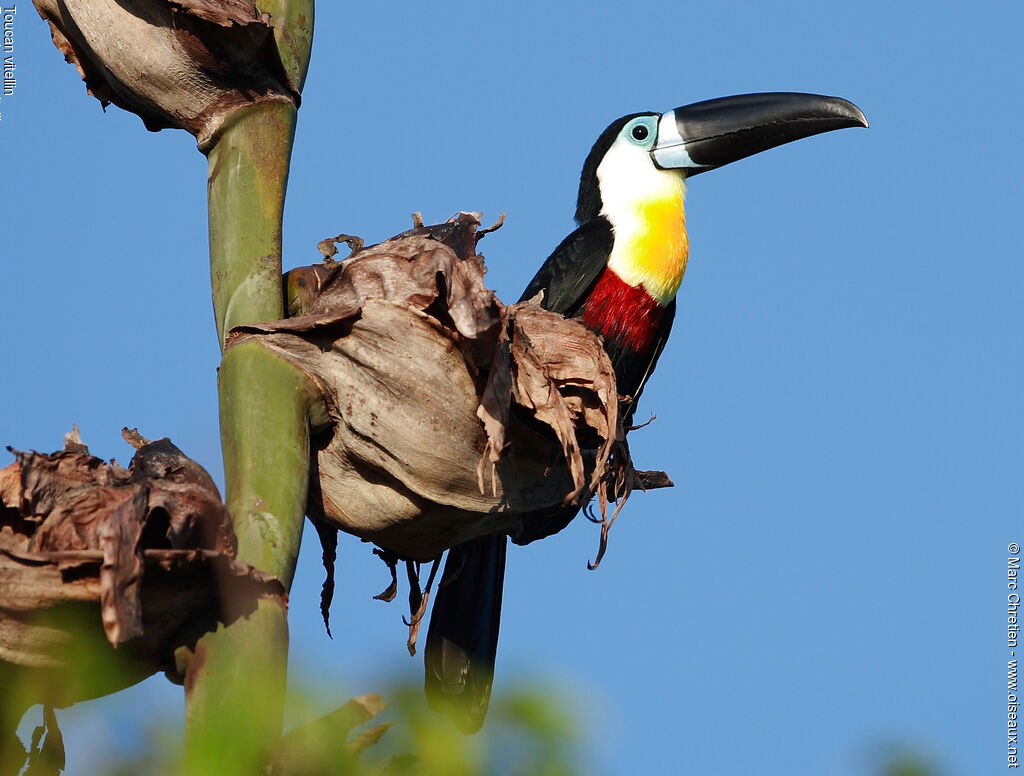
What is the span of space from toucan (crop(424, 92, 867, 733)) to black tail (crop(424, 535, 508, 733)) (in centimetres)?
20

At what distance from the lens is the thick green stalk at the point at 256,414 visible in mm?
1930

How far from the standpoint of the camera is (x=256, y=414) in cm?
231

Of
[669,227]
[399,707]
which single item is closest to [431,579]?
[399,707]

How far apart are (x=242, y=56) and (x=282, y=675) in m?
1.26

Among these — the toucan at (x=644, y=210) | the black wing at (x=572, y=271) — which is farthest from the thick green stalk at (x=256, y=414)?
the black wing at (x=572, y=271)

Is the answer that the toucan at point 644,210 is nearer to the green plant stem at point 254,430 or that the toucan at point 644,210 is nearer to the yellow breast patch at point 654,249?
the yellow breast patch at point 654,249

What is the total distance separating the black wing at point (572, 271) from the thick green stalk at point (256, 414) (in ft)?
7.89

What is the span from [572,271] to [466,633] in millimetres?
1692

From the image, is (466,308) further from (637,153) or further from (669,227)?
(637,153)

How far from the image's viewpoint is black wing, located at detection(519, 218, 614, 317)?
5020 mm

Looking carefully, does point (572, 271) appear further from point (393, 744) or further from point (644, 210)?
point (393, 744)

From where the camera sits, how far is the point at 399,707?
1396 mm

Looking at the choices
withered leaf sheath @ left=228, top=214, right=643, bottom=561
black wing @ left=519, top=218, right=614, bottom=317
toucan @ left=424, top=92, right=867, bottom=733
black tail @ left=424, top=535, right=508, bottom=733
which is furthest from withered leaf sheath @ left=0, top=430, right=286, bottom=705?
black wing @ left=519, top=218, right=614, bottom=317

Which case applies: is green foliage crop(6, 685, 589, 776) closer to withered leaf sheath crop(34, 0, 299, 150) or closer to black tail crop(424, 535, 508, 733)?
withered leaf sheath crop(34, 0, 299, 150)
